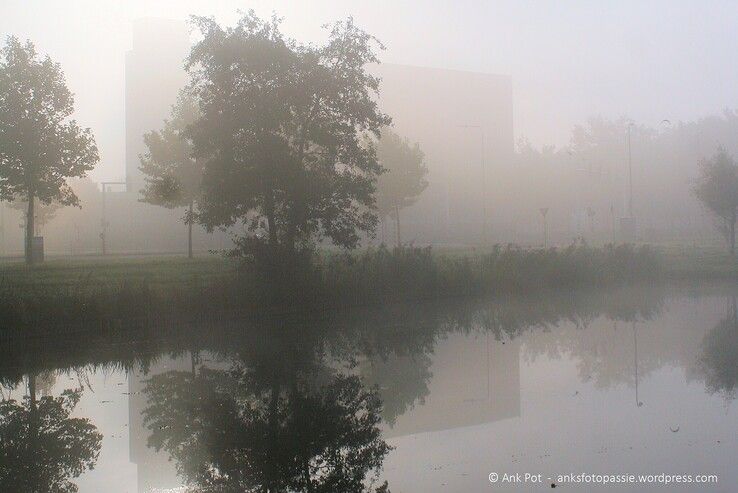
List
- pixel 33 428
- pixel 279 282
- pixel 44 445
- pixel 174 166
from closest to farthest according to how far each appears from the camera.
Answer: pixel 44 445 → pixel 33 428 → pixel 279 282 → pixel 174 166

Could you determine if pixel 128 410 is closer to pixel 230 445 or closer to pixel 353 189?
pixel 230 445

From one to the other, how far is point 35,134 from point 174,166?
911cm

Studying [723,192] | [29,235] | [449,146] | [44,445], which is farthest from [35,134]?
[449,146]

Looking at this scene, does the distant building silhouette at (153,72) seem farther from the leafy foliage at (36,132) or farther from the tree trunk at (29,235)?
the tree trunk at (29,235)

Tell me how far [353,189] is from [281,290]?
3947 mm

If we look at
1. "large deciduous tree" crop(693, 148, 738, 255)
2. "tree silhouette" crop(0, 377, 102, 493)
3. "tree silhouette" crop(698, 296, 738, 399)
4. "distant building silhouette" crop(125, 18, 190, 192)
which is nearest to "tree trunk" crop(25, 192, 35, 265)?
"tree silhouette" crop(0, 377, 102, 493)

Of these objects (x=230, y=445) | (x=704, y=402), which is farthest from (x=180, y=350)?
(x=704, y=402)

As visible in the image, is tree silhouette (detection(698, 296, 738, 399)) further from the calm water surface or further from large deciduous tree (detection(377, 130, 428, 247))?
large deciduous tree (detection(377, 130, 428, 247))

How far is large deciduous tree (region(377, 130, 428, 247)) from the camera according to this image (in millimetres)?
58656

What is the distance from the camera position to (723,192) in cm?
5028

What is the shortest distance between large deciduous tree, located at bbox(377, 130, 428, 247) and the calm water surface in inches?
1419

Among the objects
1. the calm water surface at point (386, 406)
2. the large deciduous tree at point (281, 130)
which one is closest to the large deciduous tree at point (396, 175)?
the large deciduous tree at point (281, 130)

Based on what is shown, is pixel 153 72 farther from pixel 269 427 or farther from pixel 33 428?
pixel 269 427

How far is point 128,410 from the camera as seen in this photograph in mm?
13352
